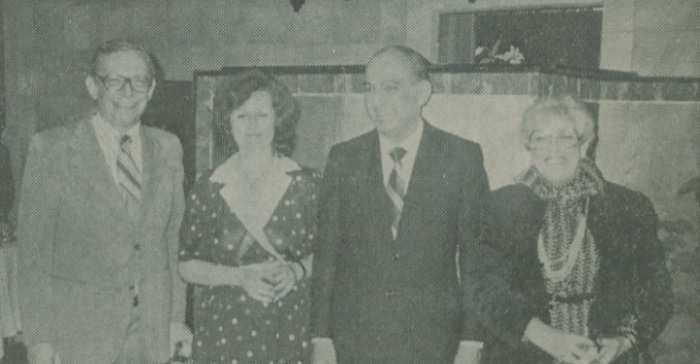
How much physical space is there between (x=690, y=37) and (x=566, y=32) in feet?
2.99

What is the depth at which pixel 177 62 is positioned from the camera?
4.39 m

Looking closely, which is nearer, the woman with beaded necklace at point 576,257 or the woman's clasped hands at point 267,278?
the woman with beaded necklace at point 576,257

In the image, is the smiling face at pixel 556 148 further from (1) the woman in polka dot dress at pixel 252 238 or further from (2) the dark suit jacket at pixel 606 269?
(1) the woman in polka dot dress at pixel 252 238

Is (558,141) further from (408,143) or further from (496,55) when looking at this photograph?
(496,55)

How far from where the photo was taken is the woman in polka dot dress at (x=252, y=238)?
6.12 feet

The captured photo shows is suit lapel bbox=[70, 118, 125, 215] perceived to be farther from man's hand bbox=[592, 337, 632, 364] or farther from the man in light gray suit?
man's hand bbox=[592, 337, 632, 364]

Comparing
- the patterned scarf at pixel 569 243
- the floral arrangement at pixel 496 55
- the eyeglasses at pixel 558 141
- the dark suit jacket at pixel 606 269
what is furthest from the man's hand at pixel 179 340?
the floral arrangement at pixel 496 55

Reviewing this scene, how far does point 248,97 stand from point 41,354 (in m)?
0.92

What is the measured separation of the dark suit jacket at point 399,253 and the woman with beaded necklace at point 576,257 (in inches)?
5.0

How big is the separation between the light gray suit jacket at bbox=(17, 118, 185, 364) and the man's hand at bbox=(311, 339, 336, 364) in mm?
531

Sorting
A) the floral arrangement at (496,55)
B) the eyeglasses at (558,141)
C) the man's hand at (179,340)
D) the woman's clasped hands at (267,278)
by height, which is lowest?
the man's hand at (179,340)

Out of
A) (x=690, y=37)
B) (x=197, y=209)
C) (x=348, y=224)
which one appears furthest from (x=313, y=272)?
(x=690, y=37)

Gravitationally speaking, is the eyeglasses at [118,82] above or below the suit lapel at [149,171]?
above

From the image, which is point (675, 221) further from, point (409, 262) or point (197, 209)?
point (197, 209)
